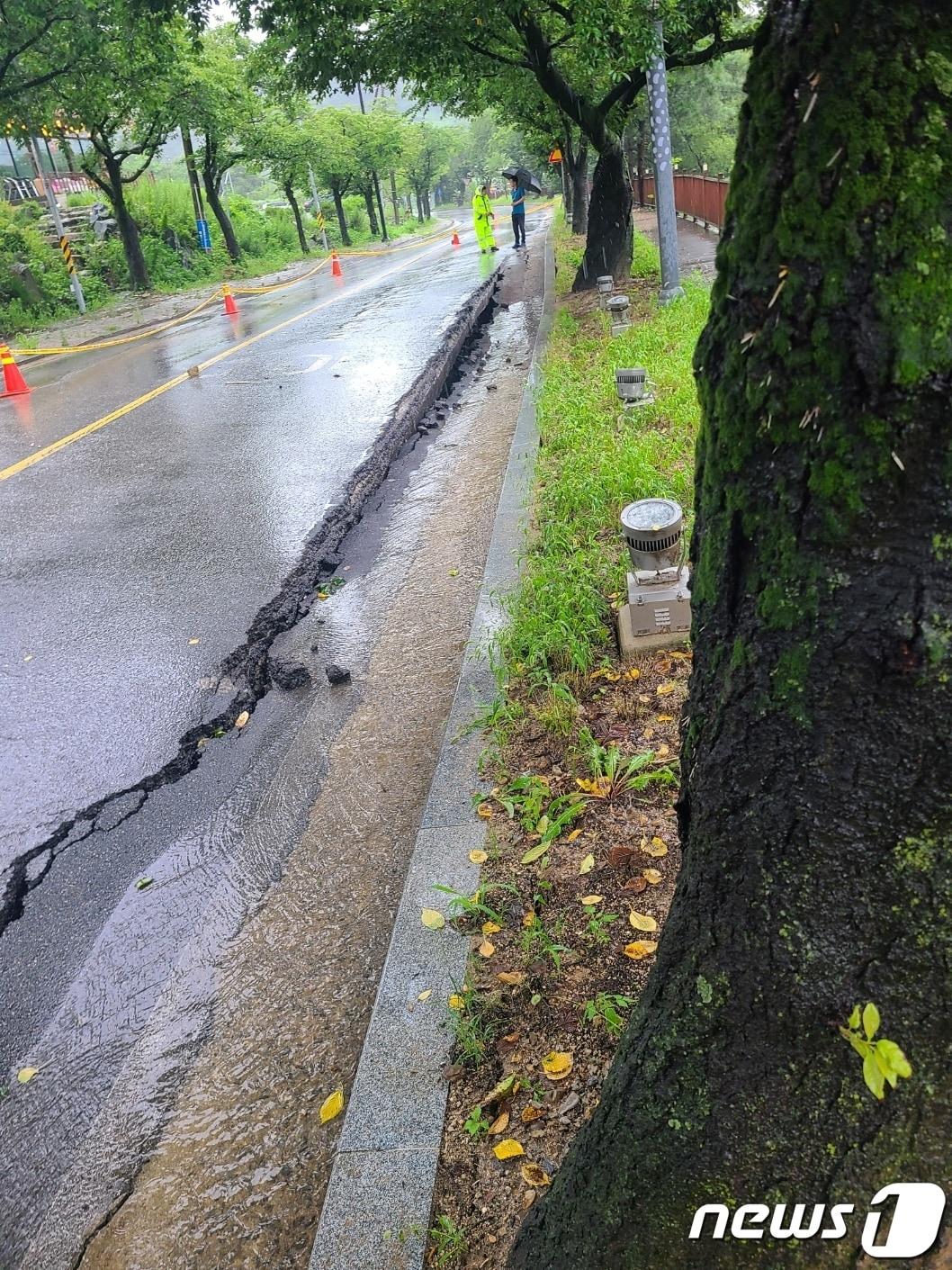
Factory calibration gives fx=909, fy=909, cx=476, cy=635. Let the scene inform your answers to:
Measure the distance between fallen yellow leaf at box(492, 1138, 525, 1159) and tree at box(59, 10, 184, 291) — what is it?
17.5 m

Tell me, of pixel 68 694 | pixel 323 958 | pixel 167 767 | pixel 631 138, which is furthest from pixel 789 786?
pixel 631 138

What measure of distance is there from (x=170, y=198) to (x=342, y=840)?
1335 inches

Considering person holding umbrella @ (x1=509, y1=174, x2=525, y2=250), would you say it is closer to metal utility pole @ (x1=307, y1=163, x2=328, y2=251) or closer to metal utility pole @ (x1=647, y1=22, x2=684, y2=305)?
metal utility pole @ (x1=647, y1=22, x2=684, y2=305)

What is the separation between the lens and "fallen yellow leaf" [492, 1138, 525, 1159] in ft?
6.97

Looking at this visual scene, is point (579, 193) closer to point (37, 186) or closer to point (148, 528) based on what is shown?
point (148, 528)

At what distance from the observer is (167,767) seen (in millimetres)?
4176

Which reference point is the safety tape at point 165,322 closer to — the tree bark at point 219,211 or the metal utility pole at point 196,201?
the tree bark at point 219,211

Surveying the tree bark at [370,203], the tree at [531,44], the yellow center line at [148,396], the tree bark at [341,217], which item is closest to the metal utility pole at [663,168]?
the tree at [531,44]

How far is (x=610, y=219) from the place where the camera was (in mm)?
13203

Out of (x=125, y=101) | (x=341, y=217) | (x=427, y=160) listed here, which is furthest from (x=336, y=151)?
(x=427, y=160)

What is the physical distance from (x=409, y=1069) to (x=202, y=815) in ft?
6.01

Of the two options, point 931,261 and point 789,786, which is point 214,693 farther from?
point 931,261

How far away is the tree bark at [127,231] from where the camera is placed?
24016 millimetres

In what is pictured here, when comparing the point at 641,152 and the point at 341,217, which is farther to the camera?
the point at 341,217
